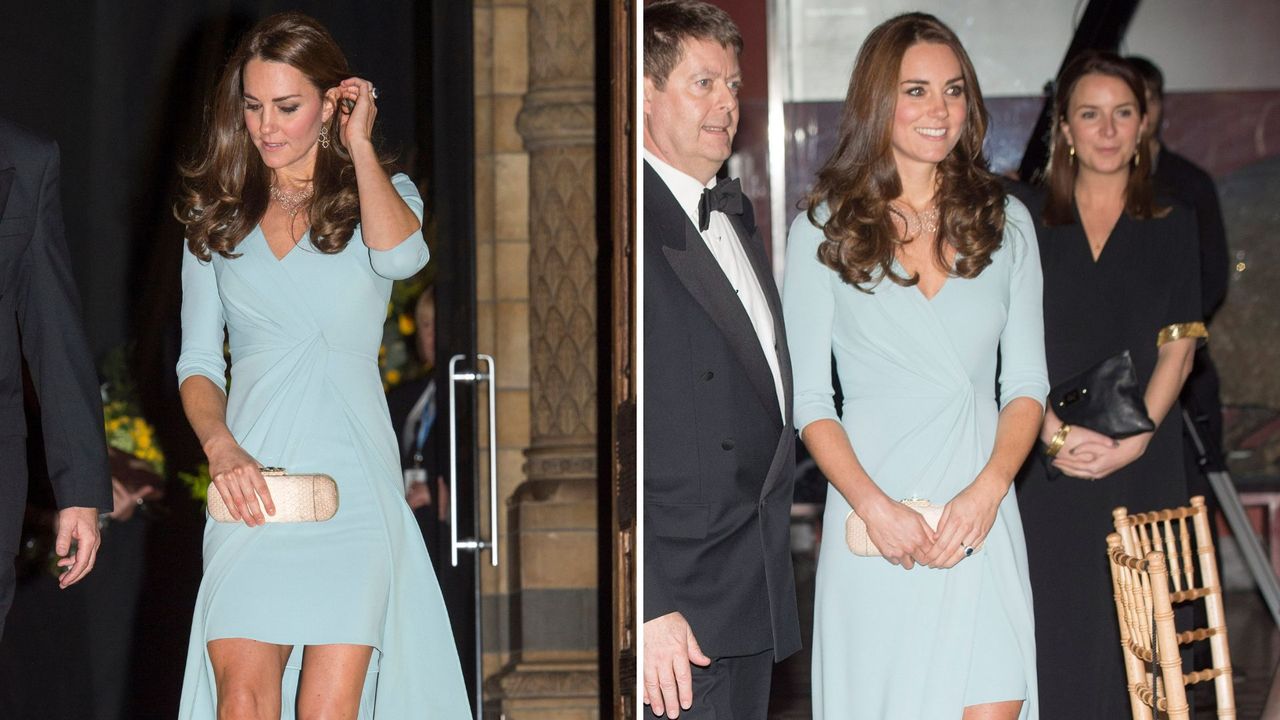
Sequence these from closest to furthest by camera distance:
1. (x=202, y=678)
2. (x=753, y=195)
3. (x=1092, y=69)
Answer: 1. (x=202, y=678)
2. (x=1092, y=69)
3. (x=753, y=195)

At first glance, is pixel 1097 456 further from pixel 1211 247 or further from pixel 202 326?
pixel 202 326

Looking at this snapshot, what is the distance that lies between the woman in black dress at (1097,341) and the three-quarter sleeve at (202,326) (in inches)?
80.9

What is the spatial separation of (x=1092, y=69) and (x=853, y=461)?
5.59 ft

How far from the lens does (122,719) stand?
9.62 ft

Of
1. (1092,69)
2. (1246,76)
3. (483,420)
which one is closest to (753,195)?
(1246,76)

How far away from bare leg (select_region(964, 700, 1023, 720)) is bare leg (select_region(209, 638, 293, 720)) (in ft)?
4.22

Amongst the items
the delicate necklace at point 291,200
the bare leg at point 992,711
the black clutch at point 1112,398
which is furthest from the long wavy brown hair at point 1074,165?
the delicate necklace at point 291,200

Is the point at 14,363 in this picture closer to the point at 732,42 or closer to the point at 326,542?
the point at 326,542

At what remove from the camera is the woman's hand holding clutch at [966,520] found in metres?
3.06

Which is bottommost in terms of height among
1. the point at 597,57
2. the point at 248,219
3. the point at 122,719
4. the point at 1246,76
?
the point at 122,719

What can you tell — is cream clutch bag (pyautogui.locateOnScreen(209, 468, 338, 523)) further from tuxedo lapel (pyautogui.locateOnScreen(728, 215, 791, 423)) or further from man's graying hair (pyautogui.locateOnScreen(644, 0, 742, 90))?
man's graying hair (pyautogui.locateOnScreen(644, 0, 742, 90))

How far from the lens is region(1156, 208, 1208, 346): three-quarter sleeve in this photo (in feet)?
13.8

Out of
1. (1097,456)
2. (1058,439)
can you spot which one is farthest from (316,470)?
(1097,456)

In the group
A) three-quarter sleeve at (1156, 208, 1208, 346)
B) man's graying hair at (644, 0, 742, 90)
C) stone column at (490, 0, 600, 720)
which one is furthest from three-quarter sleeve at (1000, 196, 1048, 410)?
three-quarter sleeve at (1156, 208, 1208, 346)
